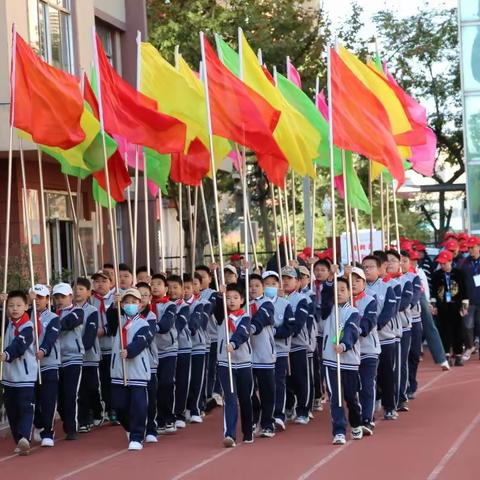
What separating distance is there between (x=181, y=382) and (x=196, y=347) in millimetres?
659

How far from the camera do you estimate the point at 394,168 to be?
1586 cm

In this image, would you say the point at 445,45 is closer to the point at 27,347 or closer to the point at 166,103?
the point at 166,103

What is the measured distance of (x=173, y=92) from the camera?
16594mm

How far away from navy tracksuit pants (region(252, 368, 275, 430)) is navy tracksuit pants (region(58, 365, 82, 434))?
2.03m

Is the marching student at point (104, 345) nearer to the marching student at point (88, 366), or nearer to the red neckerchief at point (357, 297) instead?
the marching student at point (88, 366)

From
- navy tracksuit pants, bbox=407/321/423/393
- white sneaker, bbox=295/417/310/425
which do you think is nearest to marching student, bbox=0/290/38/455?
white sneaker, bbox=295/417/310/425

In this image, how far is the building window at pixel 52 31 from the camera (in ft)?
77.4

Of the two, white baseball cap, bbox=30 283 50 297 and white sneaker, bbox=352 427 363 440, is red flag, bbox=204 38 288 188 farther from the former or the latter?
white sneaker, bbox=352 427 363 440

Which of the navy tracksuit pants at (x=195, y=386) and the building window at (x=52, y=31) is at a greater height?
the building window at (x=52, y=31)

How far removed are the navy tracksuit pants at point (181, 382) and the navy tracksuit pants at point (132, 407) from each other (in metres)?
1.46

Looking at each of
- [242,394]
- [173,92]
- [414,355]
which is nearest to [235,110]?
[173,92]

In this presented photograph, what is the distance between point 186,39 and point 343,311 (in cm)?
2051

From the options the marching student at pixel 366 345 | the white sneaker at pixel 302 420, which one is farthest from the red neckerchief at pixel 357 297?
the white sneaker at pixel 302 420

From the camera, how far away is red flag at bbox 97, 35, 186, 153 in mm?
15500
